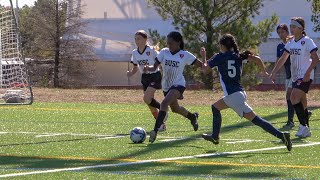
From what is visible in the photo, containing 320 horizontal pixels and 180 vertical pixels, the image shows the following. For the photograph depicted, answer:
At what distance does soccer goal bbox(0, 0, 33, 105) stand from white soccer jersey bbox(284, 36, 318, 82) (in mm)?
8653

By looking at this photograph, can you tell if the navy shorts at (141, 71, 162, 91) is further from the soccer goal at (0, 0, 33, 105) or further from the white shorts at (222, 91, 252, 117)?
the soccer goal at (0, 0, 33, 105)

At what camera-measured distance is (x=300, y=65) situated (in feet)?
48.7

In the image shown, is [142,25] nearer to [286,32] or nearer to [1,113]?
[1,113]

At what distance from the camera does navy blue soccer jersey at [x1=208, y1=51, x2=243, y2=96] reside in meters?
12.9

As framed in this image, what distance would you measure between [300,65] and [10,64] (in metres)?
9.72

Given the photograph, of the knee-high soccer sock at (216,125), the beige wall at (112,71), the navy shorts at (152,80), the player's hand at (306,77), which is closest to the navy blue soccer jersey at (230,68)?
the knee-high soccer sock at (216,125)

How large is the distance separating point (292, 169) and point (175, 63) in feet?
15.7

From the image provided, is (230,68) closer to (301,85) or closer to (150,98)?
(301,85)

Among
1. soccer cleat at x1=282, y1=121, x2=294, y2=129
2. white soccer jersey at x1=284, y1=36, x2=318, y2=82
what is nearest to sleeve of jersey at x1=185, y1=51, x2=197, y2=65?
white soccer jersey at x1=284, y1=36, x2=318, y2=82

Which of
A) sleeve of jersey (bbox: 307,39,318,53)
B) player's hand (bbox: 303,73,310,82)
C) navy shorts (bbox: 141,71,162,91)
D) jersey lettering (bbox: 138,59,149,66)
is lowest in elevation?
navy shorts (bbox: 141,71,162,91)

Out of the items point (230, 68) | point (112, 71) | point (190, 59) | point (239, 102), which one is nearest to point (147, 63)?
point (190, 59)

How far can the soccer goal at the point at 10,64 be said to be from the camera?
22.0 m

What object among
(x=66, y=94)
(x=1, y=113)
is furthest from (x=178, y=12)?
(x=1, y=113)

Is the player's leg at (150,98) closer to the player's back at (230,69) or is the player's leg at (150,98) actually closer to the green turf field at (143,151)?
the green turf field at (143,151)
